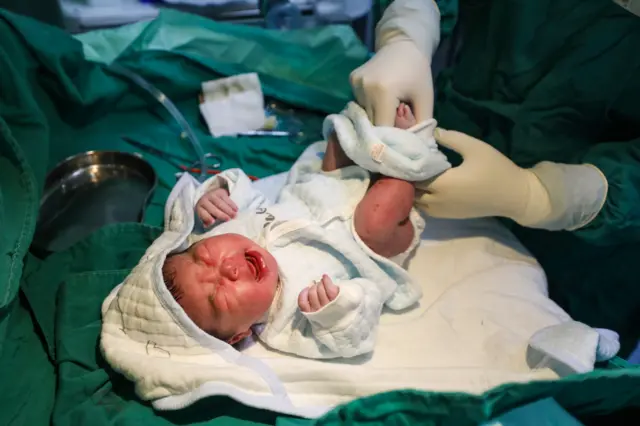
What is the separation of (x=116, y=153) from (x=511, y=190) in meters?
0.90

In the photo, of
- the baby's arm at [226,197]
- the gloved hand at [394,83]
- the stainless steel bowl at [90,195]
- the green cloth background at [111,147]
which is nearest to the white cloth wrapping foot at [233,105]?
the green cloth background at [111,147]

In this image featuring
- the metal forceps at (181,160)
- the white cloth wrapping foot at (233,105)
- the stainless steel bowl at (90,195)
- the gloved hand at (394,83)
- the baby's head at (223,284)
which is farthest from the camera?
the white cloth wrapping foot at (233,105)

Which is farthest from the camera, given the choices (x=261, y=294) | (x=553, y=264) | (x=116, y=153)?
(x=116, y=153)

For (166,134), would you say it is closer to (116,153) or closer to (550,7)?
(116,153)

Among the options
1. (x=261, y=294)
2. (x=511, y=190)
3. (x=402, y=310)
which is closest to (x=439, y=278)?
(x=402, y=310)

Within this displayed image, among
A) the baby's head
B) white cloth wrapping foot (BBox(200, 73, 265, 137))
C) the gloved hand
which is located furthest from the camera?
white cloth wrapping foot (BBox(200, 73, 265, 137))

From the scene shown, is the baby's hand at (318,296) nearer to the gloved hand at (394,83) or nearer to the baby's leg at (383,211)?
the baby's leg at (383,211)

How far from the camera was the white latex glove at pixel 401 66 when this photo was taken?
A: 1045 millimetres

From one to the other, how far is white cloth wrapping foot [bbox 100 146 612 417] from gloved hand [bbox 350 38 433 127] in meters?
0.31

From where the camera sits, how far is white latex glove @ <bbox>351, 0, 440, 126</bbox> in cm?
104

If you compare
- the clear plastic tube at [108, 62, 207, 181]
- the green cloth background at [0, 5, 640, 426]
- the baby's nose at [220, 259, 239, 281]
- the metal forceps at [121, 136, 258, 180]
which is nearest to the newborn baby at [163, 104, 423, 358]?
the baby's nose at [220, 259, 239, 281]

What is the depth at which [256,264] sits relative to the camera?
965mm

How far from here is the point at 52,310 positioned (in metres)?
1.04

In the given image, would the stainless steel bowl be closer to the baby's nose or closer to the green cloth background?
the green cloth background
